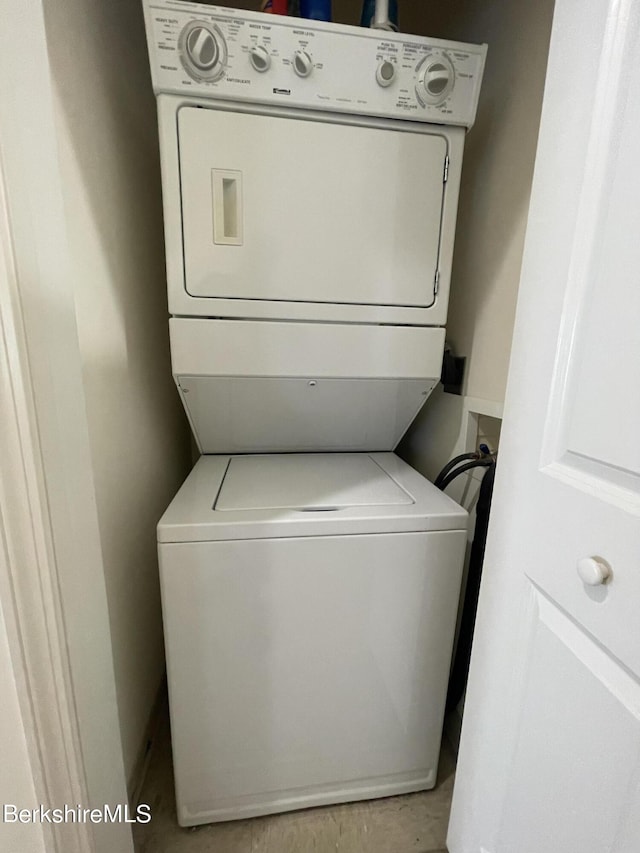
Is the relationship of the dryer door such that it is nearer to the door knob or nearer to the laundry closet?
the laundry closet

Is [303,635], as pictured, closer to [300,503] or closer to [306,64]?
[300,503]

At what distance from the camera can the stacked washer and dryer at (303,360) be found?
3.37 feet

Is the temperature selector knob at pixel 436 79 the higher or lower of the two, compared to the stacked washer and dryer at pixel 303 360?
higher

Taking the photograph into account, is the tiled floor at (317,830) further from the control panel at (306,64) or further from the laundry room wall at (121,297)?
the control panel at (306,64)

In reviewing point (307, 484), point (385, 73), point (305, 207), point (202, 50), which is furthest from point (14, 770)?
point (385, 73)

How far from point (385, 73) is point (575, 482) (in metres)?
1.14

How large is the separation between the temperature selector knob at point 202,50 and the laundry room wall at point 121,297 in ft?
0.86

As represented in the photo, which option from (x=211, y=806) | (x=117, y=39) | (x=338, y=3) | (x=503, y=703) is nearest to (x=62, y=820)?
(x=211, y=806)

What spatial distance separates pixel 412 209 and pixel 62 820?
1.69 meters

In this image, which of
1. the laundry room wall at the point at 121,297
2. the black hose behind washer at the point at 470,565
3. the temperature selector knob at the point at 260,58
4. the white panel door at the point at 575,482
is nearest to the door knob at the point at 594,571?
the white panel door at the point at 575,482

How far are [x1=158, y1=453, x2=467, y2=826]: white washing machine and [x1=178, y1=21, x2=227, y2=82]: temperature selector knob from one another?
111 centimetres

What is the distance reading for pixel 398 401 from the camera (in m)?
1.44

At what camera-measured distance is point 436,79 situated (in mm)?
1067

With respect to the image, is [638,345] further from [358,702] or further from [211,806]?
[211,806]
